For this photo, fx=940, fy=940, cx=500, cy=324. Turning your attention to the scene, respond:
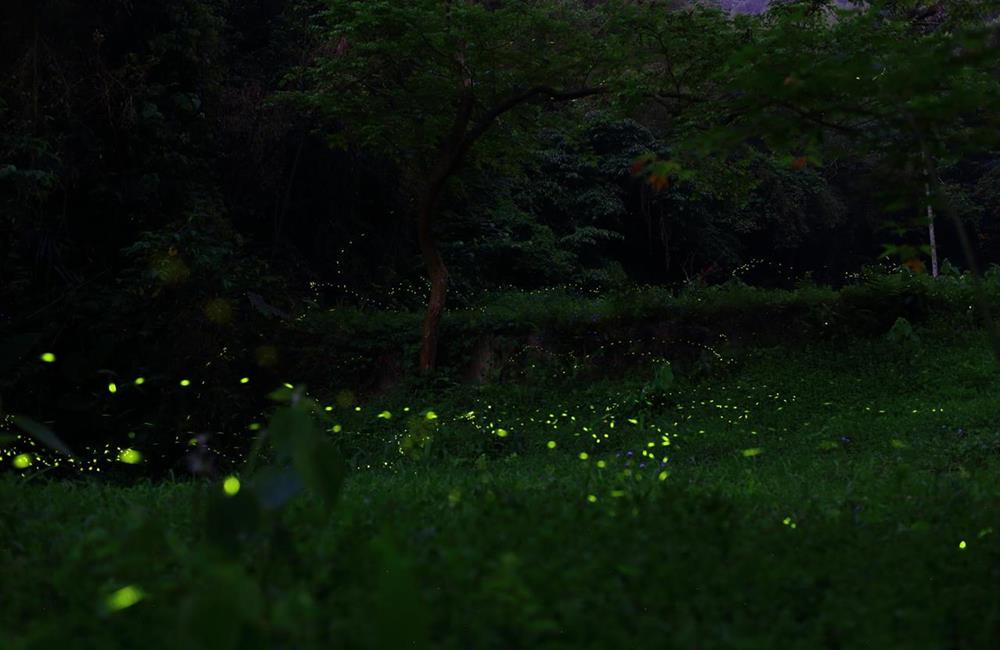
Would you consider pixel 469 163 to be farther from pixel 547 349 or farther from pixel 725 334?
pixel 725 334

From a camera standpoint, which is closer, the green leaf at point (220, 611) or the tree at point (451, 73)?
the green leaf at point (220, 611)

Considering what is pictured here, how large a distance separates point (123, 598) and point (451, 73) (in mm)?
9921

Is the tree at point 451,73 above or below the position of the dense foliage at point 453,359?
above

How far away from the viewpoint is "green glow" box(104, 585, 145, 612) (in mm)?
2449

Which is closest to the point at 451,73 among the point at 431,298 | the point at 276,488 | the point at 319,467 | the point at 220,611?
the point at 431,298

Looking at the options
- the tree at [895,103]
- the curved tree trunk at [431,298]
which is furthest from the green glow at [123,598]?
the curved tree trunk at [431,298]

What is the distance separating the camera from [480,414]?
11133 millimetres

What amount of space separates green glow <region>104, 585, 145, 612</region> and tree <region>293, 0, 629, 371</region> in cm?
845

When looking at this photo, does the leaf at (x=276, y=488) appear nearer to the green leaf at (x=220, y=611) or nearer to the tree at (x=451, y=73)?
the green leaf at (x=220, y=611)

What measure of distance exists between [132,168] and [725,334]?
8035 millimetres

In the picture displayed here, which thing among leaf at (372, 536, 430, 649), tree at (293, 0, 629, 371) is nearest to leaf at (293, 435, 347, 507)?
leaf at (372, 536, 430, 649)

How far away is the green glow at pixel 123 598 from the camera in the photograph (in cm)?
245

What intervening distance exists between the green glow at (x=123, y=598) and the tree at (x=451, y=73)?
8.45 metres

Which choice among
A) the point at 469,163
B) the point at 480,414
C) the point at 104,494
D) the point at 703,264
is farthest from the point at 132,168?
the point at 703,264
